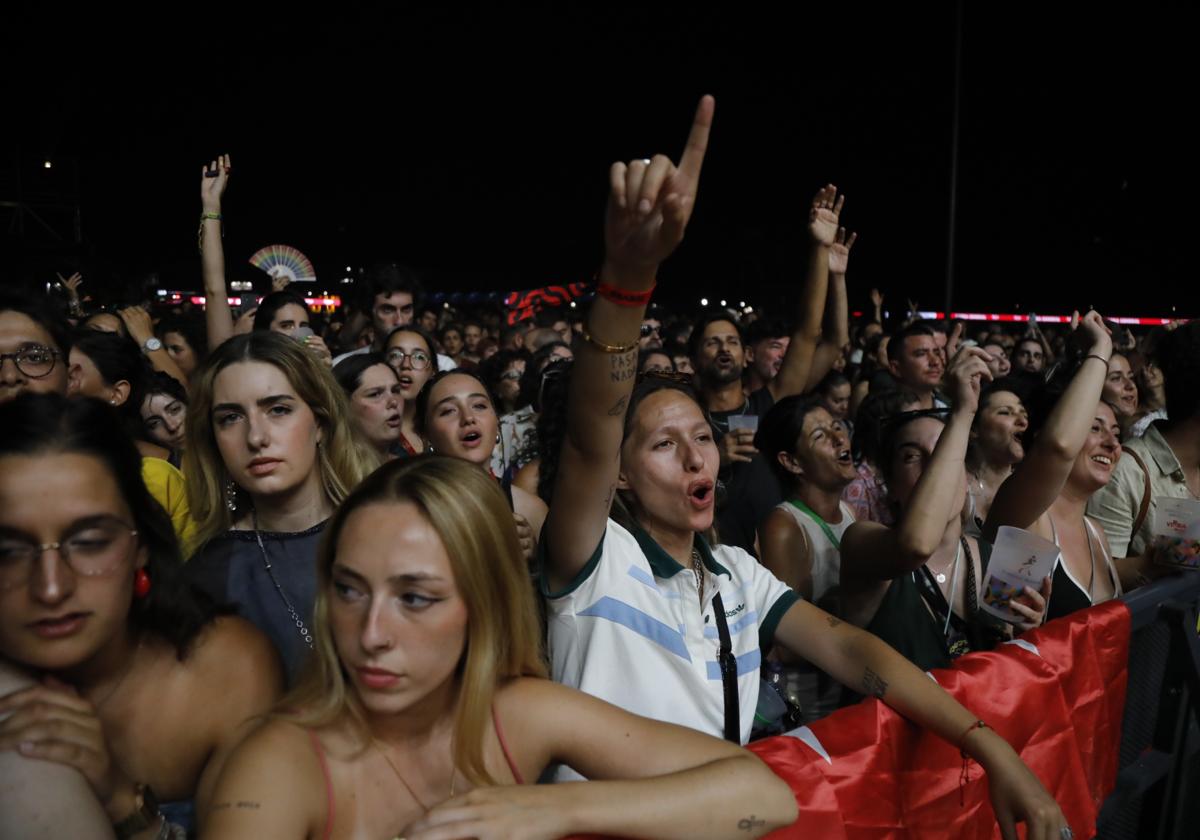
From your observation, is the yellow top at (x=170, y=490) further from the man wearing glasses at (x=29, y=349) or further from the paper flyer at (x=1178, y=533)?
the paper flyer at (x=1178, y=533)

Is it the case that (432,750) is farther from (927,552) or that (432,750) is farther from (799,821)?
(927,552)

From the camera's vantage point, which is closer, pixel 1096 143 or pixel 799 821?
pixel 799 821

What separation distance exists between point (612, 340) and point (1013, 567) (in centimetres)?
147

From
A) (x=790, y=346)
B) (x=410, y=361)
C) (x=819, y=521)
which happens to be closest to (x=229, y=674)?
(x=819, y=521)

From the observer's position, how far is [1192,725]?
9.56ft

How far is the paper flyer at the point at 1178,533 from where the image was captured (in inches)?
115

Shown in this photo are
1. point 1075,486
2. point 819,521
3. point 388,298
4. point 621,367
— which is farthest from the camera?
point 388,298

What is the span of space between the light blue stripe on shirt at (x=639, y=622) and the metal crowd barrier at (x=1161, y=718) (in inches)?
66.0

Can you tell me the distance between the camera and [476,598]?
159 cm

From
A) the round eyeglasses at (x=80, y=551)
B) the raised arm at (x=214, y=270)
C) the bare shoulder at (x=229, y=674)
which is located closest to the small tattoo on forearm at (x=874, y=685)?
the bare shoulder at (x=229, y=674)

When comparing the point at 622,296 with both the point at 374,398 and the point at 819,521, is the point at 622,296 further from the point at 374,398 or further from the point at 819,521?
the point at 374,398

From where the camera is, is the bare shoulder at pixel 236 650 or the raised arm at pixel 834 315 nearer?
the bare shoulder at pixel 236 650

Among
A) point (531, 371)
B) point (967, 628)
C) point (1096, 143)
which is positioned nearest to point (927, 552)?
point (967, 628)

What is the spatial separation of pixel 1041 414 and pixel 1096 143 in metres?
17.8
